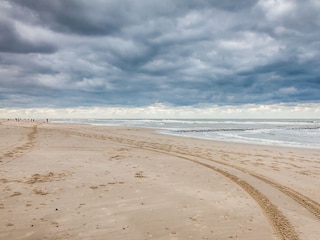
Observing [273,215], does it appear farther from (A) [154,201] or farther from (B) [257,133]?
(B) [257,133]

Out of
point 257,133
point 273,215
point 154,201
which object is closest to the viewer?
point 273,215

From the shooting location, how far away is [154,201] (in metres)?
8.78

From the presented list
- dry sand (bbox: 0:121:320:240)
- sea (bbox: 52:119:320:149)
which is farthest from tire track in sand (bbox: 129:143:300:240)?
sea (bbox: 52:119:320:149)

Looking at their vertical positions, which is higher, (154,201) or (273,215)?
(154,201)

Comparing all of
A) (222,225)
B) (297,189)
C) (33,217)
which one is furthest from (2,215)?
(297,189)

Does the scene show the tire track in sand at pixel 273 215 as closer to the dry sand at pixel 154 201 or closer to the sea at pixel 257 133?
the dry sand at pixel 154 201

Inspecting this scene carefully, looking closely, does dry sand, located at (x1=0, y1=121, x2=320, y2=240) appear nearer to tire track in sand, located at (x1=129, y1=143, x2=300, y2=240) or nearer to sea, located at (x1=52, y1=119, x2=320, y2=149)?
tire track in sand, located at (x1=129, y1=143, x2=300, y2=240)

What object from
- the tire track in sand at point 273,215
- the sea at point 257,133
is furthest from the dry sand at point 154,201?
the sea at point 257,133

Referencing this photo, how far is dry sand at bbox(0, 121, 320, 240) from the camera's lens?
21.5ft

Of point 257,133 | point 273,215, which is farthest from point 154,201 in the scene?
point 257,133

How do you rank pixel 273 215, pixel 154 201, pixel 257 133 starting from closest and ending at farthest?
1. pixel 273 215
2. pixel 154 201
3. pixel 257 133

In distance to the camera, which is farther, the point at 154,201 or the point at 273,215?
the point at 154,201

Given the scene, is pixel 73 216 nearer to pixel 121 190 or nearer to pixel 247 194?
pixel 121 190

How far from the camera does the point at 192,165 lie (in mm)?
15641
